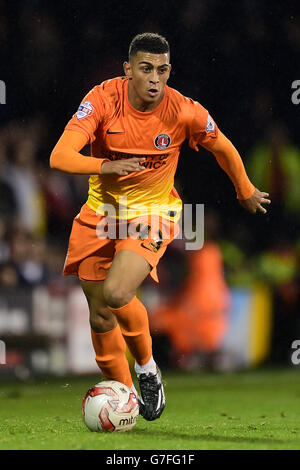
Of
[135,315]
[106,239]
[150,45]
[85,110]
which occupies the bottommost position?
[135,315]

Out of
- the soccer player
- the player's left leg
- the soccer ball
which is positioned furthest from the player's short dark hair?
the soccer ball

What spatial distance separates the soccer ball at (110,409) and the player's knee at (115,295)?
468mm

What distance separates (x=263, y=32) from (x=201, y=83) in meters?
1.25

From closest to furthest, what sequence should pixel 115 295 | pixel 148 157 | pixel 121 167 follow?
pixel 121 167 < pixel 115 295 < pixel 148 157

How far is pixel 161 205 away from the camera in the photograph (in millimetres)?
5184

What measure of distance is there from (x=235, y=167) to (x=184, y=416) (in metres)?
1.67

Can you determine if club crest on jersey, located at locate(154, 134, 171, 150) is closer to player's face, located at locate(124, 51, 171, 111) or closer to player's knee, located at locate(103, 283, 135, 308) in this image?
player's face, located at locate(124, 51, 171, 111)

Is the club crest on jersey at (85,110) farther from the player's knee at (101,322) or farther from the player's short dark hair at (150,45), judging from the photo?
the player's knee at (101,322)

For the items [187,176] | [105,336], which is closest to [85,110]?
[105,336]

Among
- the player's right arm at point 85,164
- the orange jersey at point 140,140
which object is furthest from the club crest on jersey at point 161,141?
the player's right arm at point 85,164

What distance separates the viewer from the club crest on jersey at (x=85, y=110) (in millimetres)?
4805

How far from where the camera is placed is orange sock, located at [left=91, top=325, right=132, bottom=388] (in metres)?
5.16

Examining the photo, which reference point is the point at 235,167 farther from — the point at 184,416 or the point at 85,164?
the point at 184,416

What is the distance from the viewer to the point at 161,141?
505 cm
